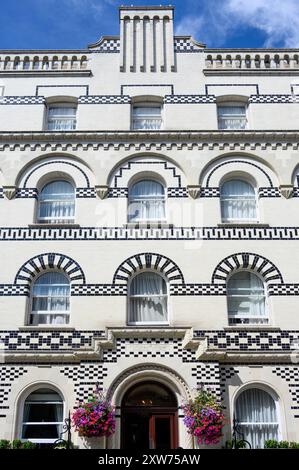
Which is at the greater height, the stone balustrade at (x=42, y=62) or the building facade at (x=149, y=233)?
the stone balustrade at (x=42, y=62)

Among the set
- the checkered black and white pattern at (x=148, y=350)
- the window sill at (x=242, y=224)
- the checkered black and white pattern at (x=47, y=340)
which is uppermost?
the window sill at (x=242, y=224)

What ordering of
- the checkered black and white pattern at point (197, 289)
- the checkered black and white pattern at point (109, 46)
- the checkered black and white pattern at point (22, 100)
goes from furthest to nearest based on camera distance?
the checkered black and white pattern at point (109, 46) < the checkered black and white pattern at point (22, 100) < the checkered black and white pattern at point (197, 289)

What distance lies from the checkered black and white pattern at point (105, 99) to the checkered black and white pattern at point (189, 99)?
1.48 m

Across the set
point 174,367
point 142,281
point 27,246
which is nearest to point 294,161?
point 142,281

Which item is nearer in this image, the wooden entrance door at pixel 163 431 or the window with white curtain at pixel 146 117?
the wooden entrance door at pixel 163 431

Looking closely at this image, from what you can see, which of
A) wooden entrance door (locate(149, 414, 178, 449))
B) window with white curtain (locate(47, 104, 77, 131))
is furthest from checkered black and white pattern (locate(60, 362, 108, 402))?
window with white curtain (locate(47, 104, 77, 131))

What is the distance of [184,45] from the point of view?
72.1ft

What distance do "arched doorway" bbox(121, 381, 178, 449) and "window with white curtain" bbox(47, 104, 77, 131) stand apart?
964 cm

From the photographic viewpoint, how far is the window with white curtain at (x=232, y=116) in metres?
20.9

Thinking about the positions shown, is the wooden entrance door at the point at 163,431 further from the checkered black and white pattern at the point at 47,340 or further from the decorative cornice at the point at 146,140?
the decorative cornice at the point at 146,140

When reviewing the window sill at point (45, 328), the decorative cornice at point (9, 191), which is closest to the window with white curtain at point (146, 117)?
the decorative cornice at point (9, 191)

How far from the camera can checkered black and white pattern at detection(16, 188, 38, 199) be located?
19.3 meters

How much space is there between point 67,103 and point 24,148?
2642mm

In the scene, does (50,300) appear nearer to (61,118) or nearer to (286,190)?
(61,118)
